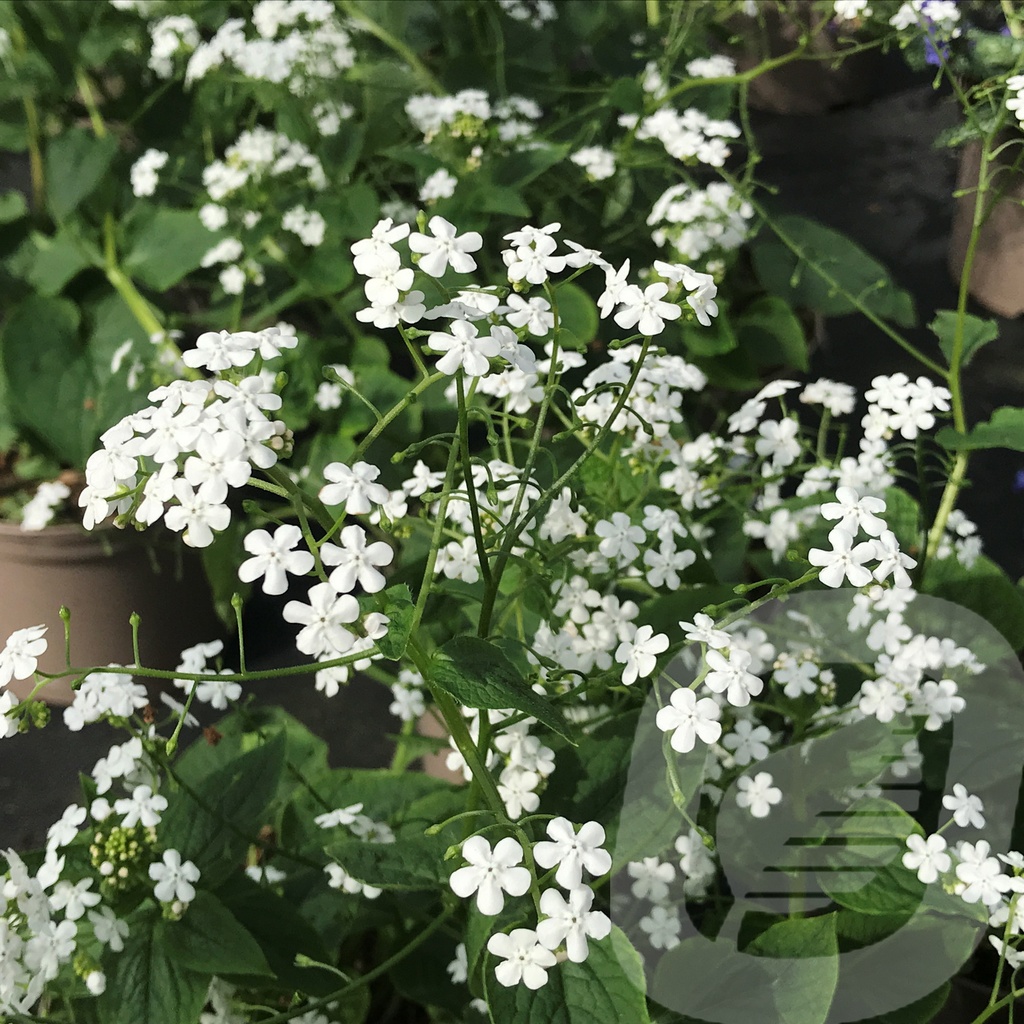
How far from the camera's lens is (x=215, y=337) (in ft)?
1.39

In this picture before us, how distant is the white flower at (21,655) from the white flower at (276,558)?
0.12 metres

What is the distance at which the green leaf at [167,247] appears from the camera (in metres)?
1.10

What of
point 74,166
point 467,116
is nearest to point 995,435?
point 467,116

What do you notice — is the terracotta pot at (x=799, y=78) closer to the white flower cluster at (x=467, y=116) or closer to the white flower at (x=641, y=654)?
the white flower cluster at (x=467, y=116)

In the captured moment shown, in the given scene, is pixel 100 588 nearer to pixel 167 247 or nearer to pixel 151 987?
pixel 167 247

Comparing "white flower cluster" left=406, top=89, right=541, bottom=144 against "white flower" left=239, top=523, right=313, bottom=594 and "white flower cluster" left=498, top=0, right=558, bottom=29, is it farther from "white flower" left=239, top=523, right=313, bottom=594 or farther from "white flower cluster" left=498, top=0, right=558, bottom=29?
"white flower" left=239, top=523, right=313, bottom=594

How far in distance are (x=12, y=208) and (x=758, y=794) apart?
1.15 meters

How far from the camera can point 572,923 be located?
37 centimetres

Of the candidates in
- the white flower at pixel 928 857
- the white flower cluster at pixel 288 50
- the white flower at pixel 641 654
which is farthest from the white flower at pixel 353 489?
the white flower cluster at pixel 288 50

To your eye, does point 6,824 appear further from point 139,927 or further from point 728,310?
point 728,310

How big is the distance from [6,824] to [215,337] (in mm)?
453

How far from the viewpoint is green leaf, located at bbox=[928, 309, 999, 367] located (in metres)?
0.74

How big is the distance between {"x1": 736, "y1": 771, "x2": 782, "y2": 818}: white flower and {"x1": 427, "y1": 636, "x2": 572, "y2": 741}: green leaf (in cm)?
21

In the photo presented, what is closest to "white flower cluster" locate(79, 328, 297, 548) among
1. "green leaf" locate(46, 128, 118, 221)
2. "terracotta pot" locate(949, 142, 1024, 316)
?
"green leaf" locate(46, 128, 118, 221)
